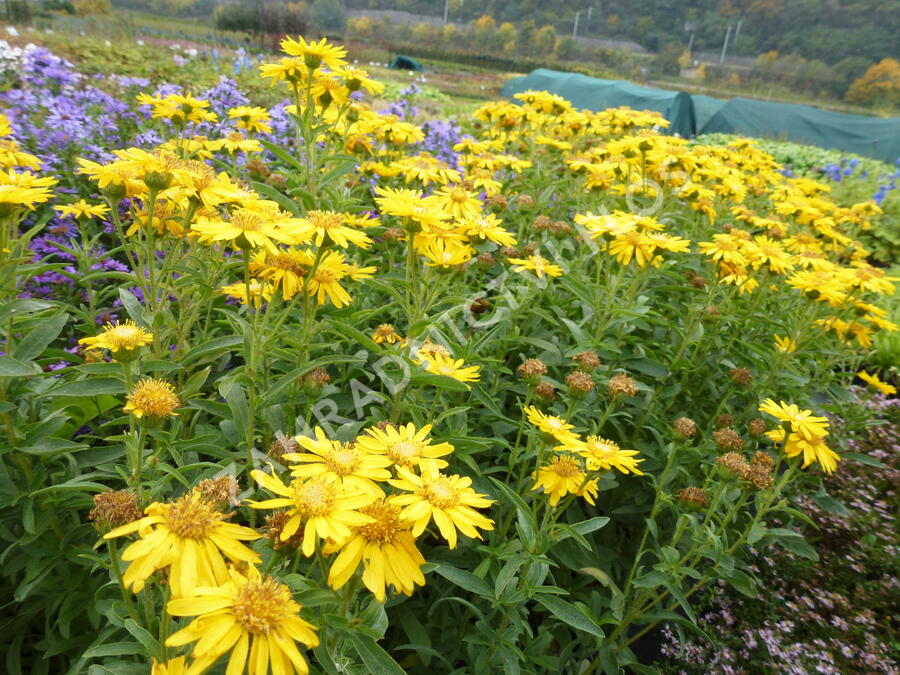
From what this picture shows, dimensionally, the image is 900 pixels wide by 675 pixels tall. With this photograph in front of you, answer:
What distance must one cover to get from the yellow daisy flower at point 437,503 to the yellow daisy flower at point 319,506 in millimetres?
90

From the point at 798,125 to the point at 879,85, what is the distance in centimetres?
3581

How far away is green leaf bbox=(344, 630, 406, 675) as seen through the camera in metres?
0.92

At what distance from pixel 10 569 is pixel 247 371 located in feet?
2.76

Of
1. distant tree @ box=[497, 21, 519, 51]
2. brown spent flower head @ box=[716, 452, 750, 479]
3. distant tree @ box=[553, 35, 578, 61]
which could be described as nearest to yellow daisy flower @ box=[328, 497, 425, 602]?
brown spent flower head @ box=[716, 452, 750, 479]

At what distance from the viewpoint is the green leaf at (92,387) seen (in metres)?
1.30

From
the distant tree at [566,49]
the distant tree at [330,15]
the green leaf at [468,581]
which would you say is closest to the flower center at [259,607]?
the green leaf at [468,581]

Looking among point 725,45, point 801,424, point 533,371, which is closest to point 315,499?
point 533,371

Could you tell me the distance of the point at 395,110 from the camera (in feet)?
13.9

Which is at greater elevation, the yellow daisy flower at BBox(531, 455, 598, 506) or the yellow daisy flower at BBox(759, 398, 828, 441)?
the yellow daisy flower at BBox(759, 398, 828, 441)

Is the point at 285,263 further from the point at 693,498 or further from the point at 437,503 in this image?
the point at 693,498

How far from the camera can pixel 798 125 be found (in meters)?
15.5

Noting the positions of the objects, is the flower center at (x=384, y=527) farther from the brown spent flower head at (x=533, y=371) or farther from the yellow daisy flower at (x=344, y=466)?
the brown spent flower head at (x=533, y=371)

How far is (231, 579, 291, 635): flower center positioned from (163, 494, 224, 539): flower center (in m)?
0.12

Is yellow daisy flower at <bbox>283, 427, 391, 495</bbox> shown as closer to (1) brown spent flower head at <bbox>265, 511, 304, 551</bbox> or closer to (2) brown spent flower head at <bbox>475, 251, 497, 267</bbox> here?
(1) brown spent flower head at <bbox>265, 511, 304, 551</bbox>
